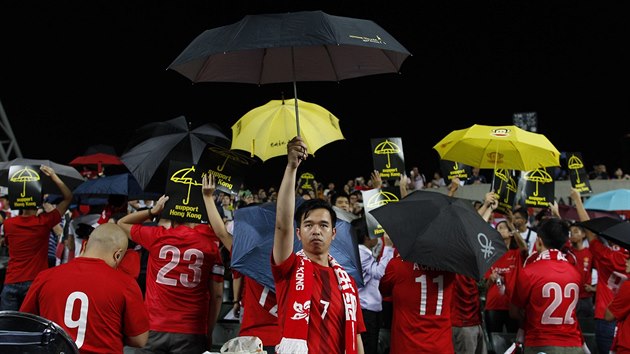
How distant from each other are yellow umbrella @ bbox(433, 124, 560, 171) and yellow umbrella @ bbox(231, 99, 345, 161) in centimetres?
102

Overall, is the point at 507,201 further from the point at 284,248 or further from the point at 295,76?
the point at 284,248

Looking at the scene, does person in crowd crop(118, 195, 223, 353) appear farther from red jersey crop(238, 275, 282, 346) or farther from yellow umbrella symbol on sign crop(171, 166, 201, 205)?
red jersey crop(238, 275, 282, 346)

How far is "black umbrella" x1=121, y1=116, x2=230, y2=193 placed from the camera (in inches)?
202

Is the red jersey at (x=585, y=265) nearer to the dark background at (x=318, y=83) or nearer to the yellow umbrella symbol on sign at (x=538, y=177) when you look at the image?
the yellow umbrella symbol on sign at (x=538, y=177)

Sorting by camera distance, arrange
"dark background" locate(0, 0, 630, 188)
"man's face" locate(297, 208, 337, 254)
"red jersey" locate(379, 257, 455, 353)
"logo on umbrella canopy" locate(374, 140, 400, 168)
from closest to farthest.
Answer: "man's face" locate(297, 208, 337, 254) → "red jersey" locate(379, 257, 455, 353) → "logo on umbrella canopy" locate(374, 140, 400, 168) → "dark background" locate(0, 0, 630, 188)

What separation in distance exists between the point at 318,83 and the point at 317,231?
1682 cm

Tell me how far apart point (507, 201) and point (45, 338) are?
4163 millimetres

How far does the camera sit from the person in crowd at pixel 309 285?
2695 mm

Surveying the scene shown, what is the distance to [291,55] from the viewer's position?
3877mm

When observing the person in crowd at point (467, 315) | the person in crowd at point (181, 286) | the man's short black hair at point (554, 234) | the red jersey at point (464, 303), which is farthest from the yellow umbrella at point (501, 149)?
the person in crowd at point (181, 286)

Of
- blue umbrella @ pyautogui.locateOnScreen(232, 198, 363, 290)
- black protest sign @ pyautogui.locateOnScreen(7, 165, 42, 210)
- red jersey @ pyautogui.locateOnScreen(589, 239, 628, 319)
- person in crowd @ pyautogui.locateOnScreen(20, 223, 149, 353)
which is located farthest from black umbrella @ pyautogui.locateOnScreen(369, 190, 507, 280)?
black protest sign @ pyautogui.locateOnScreen(7, 165, 42, 210)

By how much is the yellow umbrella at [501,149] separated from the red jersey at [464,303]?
1234 millimetres

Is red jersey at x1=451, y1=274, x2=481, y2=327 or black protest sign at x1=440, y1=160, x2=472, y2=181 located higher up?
black protest sign at x1=440, y1=160, x2=472, y2=181

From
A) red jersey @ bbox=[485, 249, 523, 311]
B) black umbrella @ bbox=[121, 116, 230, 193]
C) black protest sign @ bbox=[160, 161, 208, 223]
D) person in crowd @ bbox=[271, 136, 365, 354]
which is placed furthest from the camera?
black umbrella @ bbox=[121, 116, 230, 193]
